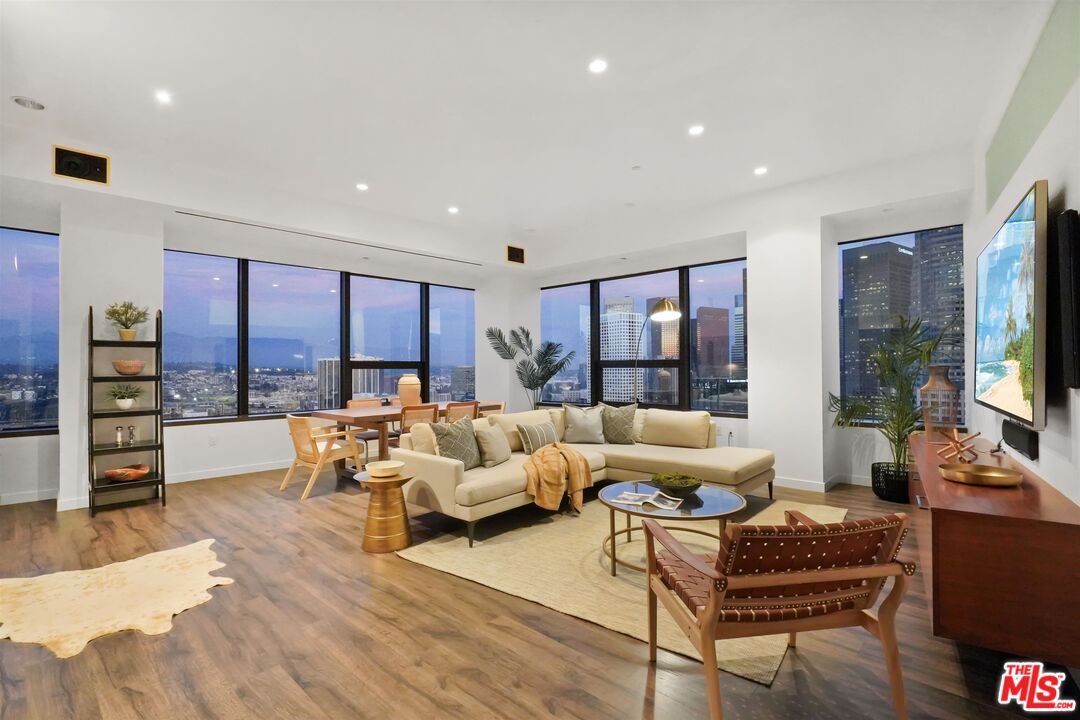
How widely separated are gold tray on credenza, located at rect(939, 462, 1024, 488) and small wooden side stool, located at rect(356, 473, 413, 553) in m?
3.26

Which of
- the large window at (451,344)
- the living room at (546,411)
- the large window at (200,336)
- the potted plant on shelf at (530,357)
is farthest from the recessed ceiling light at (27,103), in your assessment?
the potted plant on shelf at (530,357)

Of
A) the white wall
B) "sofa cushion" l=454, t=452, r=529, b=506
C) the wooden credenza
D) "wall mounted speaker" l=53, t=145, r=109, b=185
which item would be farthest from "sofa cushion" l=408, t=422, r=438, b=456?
the white wall

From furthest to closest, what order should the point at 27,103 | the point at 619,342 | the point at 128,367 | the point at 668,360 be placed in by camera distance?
1. the point at 619,342
2. the point at 668,360
3. the point at 128,367
4. the point at 27,103

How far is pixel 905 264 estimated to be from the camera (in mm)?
5367

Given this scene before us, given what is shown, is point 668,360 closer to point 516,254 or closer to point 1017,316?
point 516,254

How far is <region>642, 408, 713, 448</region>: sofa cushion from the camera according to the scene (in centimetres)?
506

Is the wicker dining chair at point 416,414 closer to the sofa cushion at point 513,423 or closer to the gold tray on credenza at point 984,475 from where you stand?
the sofa cushion at point 513,423

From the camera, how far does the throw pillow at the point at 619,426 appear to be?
17.6ft

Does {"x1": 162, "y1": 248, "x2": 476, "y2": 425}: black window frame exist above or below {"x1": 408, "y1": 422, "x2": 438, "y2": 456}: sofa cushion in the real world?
above

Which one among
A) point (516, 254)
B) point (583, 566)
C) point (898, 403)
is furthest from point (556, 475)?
point (516, 254)

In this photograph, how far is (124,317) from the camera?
4.86 m

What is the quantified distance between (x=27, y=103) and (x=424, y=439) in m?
3.84

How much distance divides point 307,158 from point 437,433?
2.85 m
